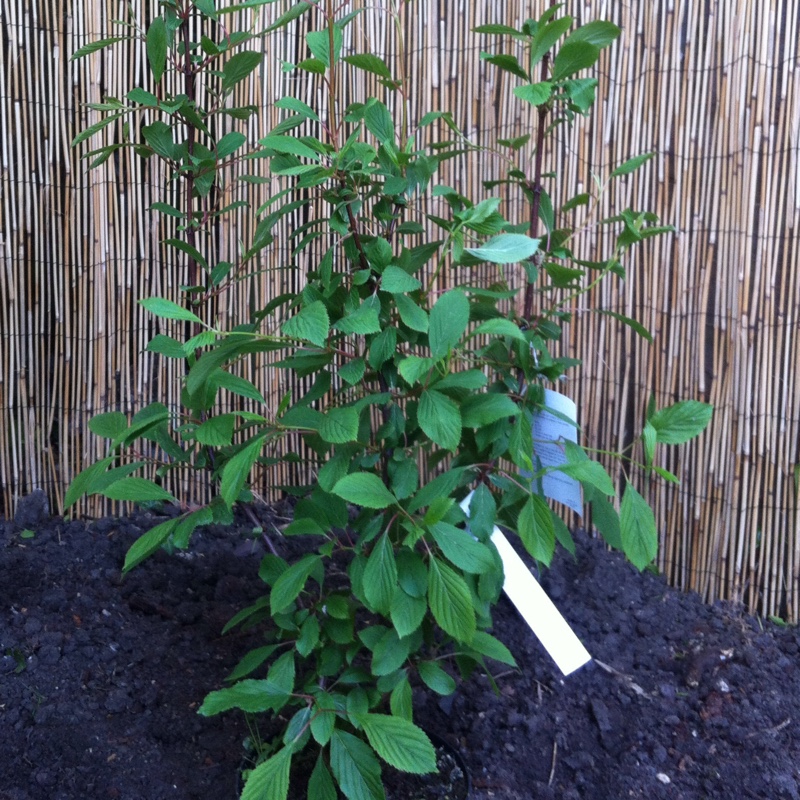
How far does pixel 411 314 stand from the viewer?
0.88 meters

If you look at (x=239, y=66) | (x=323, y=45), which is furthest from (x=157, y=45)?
(x=323, y=45)

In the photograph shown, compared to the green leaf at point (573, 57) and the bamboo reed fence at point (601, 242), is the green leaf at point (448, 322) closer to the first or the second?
the green leaf at point (573, 57)

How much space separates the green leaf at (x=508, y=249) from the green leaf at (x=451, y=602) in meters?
0.33

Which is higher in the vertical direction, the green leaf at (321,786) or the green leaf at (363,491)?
the green leaf at (363,491)

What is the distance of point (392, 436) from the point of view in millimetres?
954

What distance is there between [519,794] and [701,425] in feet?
1.94

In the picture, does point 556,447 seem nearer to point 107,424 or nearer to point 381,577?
point 381,577

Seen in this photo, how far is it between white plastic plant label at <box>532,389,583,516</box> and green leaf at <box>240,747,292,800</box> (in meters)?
0.44

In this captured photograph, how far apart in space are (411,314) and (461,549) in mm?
269

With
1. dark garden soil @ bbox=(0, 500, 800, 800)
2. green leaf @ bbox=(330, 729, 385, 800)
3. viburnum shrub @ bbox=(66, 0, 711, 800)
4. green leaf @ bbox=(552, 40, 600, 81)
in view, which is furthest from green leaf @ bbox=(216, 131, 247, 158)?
green leaf @ bbox=(330, 729, 385, 800)

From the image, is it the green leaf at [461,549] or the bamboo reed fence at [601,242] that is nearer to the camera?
the green leaf at [461,549]

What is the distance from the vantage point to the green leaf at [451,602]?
0.82 metres

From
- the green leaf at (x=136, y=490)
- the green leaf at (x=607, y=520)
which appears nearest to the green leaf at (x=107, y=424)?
the green leaf at (x=136, y=490)

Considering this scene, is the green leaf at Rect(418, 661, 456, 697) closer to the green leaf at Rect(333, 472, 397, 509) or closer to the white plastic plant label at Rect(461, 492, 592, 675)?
the white plastic plant label at Rect(461, 492, 592, 675)
